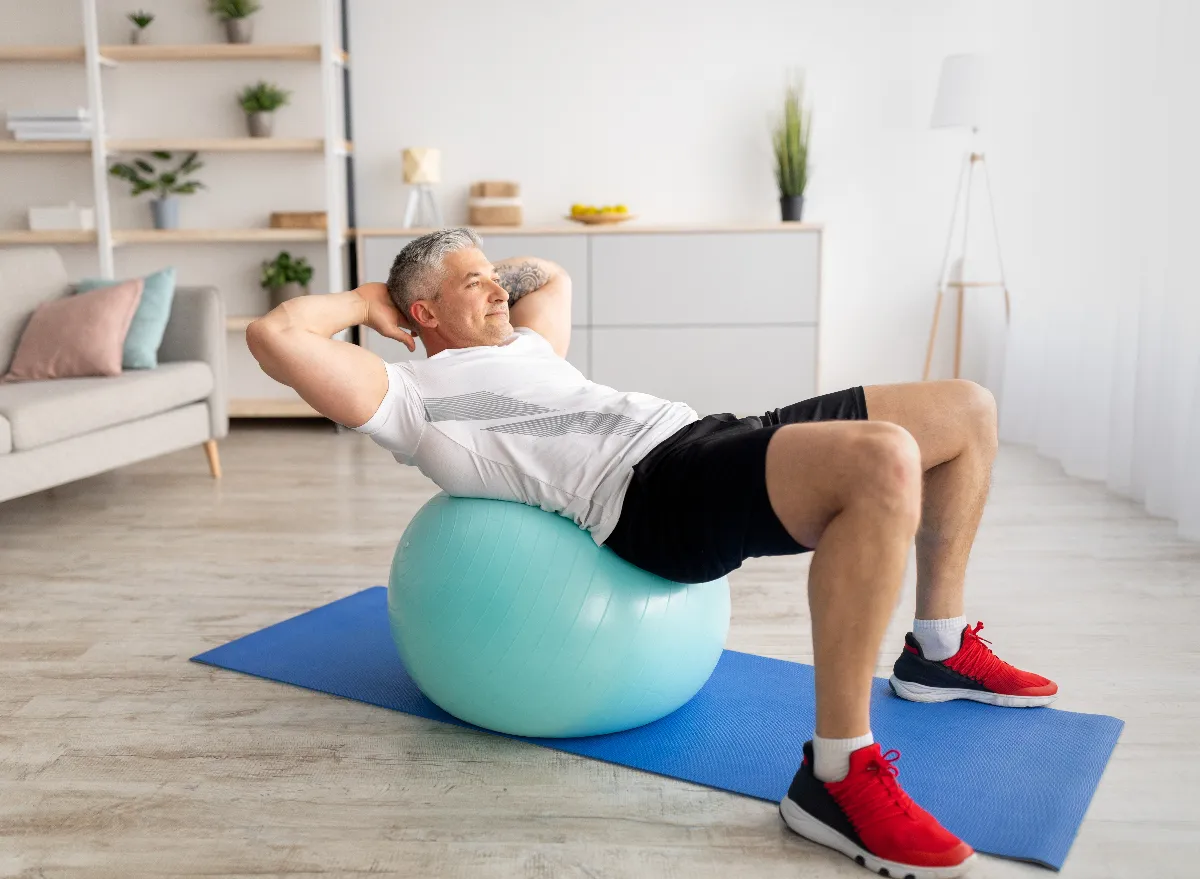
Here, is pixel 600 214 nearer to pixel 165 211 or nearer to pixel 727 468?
pixel 165 211

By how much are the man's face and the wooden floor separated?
0.67m

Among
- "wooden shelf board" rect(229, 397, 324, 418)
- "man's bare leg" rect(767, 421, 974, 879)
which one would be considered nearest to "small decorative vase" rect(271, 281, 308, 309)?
"wooden shelf board" rect(229, 397, 324, 418)

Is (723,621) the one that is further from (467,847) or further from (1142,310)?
(1142,310)

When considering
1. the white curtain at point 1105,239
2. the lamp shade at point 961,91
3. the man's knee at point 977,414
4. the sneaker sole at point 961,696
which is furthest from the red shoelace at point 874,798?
the lamp shade at point 961,91

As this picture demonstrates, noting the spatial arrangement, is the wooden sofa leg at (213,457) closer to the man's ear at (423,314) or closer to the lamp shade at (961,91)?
the man's ear at (423,314)

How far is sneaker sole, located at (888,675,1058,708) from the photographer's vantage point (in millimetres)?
1921

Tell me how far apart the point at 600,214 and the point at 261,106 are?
5.19 feet

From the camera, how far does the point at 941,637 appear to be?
193 cm

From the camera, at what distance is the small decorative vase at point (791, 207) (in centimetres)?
499

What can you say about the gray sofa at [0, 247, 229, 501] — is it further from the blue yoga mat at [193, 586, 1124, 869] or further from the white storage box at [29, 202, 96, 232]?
the blue yoga mat at [193, 586, 1124, 869]

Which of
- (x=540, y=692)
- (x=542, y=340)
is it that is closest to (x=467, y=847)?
(x=540, y=692)

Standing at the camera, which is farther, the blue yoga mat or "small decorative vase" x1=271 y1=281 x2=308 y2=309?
"small decorative vase" x1=271 y1=281 x2=308 y2=309

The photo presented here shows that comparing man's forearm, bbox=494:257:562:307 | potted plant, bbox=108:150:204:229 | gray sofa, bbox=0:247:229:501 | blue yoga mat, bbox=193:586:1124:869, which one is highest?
potted plant, bbox=108:150:204:229

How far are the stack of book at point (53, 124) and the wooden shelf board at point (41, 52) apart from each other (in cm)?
25
